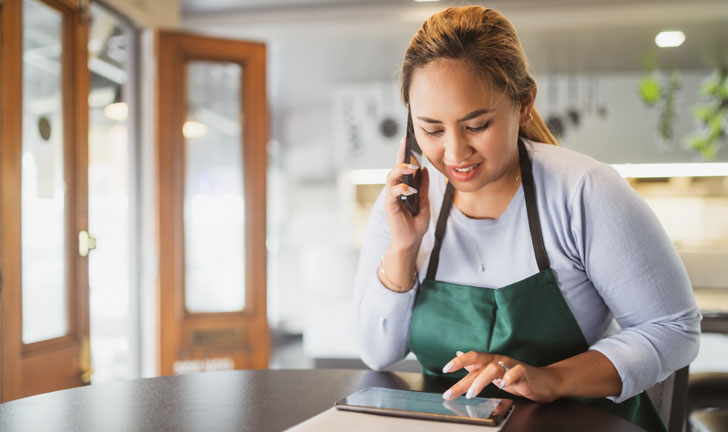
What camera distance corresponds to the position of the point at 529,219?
1166mm

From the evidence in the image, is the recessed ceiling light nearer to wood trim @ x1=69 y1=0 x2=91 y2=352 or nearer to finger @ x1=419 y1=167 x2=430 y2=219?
wood trim @ x1=69 y1=0 x2=91 y2=352

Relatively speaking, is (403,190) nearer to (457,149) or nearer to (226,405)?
(457,149)

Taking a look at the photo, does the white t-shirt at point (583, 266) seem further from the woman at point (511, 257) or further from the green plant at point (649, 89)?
the green plant at point (649, 89)

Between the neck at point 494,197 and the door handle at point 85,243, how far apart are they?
247cm

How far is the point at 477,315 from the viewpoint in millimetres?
1137

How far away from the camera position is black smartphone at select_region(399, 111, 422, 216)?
47.0 inches

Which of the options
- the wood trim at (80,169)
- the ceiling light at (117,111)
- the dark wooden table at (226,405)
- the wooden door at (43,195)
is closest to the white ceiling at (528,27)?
the ceiling light at (117,111)

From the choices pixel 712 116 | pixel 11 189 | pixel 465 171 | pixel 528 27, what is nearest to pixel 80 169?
pixel 11 189

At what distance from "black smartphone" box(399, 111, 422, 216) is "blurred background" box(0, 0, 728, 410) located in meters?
0.30

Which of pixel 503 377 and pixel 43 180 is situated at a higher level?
pixel 43 180

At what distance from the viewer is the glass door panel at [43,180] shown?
110 inches

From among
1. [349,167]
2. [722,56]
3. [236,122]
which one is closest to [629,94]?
[722,56]

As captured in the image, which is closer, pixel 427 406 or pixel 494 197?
pixel 427 406

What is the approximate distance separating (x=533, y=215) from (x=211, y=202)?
300cm
